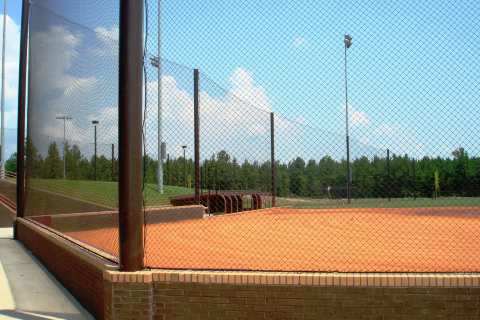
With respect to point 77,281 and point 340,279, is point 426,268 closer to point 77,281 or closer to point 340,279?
point 340,279

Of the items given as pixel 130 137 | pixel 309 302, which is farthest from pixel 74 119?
pixel 309 302

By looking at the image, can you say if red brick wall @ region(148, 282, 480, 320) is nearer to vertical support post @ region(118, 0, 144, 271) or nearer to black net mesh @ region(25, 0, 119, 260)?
vertical support post @ region(118, 0, 144, 271)

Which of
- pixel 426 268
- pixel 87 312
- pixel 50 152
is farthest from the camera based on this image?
pixel 50 152

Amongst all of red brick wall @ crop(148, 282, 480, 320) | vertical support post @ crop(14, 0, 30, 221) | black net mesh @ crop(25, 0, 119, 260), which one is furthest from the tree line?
vertical support post @ crop(14, 0, 30, 221)

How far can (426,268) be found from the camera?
20.0 ft

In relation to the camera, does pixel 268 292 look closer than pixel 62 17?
Yes

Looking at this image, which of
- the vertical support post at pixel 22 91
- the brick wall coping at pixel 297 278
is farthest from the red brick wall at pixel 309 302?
the vertical support post at pixel 22 91

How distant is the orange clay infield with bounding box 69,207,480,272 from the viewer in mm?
6320

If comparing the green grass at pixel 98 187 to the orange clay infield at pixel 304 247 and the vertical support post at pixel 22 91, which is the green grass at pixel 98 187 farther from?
the vertical support post at pixel 22 91

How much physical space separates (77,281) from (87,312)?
1.97ft

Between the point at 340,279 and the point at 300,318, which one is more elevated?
the point at 340,279

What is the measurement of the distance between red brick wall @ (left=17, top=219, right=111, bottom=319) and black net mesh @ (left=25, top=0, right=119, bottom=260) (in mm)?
338

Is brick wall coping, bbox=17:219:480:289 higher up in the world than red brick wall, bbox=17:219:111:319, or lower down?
higher up

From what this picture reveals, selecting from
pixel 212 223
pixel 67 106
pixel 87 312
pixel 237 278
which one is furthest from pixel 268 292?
pixel 212 223
